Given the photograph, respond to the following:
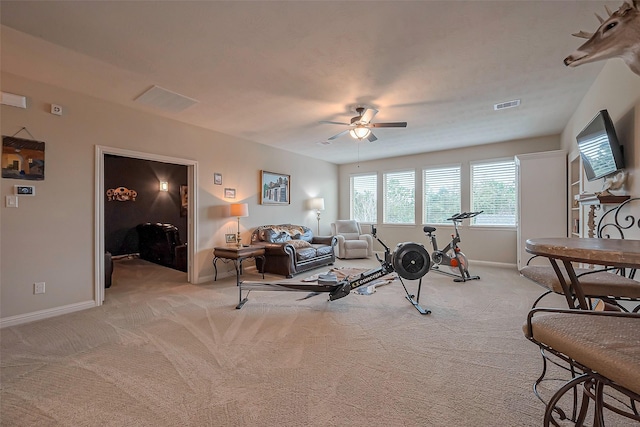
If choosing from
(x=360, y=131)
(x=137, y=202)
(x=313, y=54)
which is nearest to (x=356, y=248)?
(x=360, y=131)

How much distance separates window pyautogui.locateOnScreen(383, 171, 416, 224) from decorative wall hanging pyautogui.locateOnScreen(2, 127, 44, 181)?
6.63 meters

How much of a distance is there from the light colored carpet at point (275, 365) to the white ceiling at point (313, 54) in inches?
104

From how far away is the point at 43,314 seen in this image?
10.1 feet

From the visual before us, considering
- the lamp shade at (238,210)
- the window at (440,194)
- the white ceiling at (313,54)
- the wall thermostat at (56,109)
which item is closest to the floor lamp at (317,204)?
the lamp shade at (238,210)

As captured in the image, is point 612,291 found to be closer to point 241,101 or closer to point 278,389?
point 278,389

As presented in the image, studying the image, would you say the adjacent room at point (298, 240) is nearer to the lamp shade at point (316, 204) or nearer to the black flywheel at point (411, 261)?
the black flywheel at point (411, 261)

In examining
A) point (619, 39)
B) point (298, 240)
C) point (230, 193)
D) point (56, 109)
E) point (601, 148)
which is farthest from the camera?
point (298, 240)

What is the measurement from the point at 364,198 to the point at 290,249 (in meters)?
3.70

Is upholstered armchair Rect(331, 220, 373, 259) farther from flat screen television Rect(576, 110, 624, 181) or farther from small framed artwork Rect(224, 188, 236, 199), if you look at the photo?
flat screen television Rect(576, 110, 624, 181)

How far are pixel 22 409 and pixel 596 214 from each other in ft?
17.0

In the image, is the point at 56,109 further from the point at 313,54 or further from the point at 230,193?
the point at 313,54

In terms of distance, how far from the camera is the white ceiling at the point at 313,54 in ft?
6.68

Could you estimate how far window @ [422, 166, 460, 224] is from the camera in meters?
6.40

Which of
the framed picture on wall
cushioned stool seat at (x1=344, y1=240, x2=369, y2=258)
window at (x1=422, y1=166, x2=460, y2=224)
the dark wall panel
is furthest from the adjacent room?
the dark wall panel
